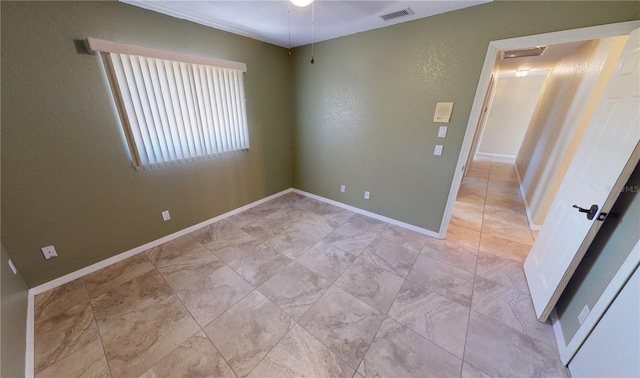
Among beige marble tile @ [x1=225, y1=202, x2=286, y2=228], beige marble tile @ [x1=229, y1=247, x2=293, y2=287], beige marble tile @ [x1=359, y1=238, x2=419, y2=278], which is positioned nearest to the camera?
beige marble tile @ [x1=229, y1=247, x2=293, y2=287]

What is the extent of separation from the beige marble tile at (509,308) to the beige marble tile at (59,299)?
333cm

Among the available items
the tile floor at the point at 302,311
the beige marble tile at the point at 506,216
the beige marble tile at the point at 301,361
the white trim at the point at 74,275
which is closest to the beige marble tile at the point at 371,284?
the tile floor at the point at 302,311

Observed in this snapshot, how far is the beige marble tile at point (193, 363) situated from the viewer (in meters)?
1.32

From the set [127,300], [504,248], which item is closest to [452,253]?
[504,248]

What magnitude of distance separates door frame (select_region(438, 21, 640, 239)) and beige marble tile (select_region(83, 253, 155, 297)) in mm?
3388

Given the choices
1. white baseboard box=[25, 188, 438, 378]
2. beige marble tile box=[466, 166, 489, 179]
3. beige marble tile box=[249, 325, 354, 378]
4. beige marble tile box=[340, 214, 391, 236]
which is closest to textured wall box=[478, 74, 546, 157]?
beige marble tile box=[466, 166, 489, 179]

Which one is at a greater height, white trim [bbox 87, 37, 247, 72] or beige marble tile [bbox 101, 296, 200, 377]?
white trim [bbox 87, 37, 247, 72]

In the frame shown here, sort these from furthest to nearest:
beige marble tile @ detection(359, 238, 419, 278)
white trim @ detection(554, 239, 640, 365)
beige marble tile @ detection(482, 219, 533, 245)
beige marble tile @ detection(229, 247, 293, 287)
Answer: beige marble tile @ detection(482, 219, 533, 245)
beige marble tile @ detection(359, 238, 419, 278)
beige marble tile @ detection(229, 247, 293, 287)
white trim @ detection(554, 239, 640, 365)

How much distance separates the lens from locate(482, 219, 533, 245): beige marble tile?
9.14 ft

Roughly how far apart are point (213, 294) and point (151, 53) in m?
2.32

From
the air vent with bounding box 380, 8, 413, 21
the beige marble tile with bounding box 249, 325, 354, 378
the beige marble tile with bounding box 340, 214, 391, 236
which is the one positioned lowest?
the beige marble tile with bounding box 249, 325, 354, 378

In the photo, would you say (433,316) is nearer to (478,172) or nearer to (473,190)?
(473,190)

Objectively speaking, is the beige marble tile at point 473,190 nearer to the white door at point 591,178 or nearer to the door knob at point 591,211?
the white door at point 591,178

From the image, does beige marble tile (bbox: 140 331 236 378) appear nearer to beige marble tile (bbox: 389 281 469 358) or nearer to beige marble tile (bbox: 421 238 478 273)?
beige marble tile (bbox: 389 281 469 358)
